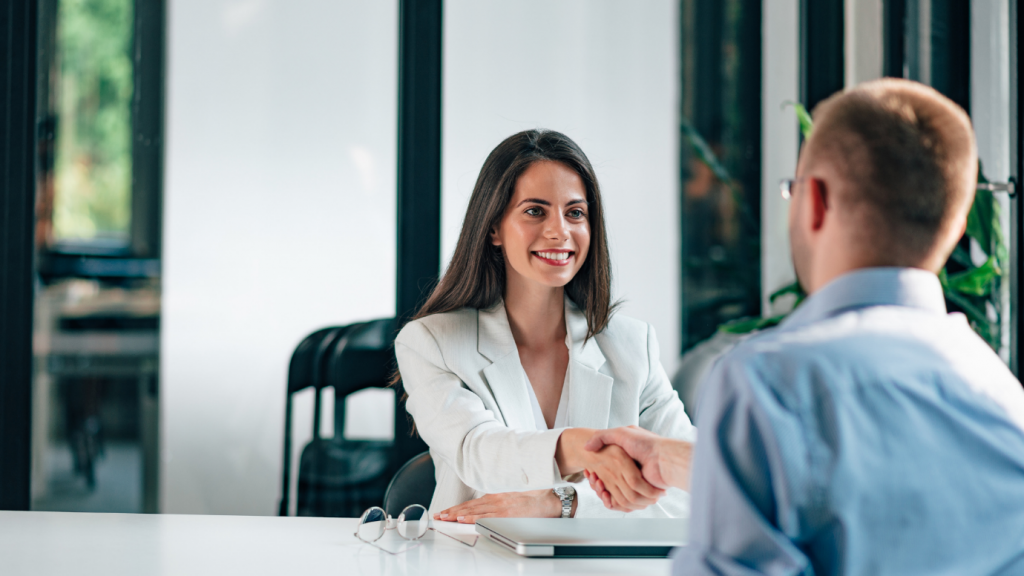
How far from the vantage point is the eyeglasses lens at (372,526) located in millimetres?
1307

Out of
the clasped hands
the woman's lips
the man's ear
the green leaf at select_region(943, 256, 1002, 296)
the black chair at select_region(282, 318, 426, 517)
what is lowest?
the black chair at select_region(282, 318, 426, 517)

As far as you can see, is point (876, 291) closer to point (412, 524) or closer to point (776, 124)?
point (412, 524)

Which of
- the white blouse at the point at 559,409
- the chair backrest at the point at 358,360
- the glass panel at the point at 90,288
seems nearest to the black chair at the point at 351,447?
the chair backrest at the point at 358,360

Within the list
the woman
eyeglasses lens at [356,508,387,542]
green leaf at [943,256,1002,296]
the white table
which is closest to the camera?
the white table

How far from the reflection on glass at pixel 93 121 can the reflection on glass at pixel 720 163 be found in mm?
2179

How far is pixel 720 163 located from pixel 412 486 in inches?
83.7

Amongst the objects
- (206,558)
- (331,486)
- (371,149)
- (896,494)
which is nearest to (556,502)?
(206,558)

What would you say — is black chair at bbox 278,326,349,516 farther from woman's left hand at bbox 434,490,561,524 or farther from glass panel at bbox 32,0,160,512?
woman's left hand at bbox 434,490,561,524

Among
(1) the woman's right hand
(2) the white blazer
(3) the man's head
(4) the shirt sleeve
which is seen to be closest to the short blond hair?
(3) the man's head

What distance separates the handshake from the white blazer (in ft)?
0.88

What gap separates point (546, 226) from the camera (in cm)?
205

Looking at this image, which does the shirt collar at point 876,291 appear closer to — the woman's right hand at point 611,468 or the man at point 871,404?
the man at point 871,404

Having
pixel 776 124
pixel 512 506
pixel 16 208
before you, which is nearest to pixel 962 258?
pixel 776 124

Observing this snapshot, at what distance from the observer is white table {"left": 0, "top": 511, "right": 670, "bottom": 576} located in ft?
3.76
